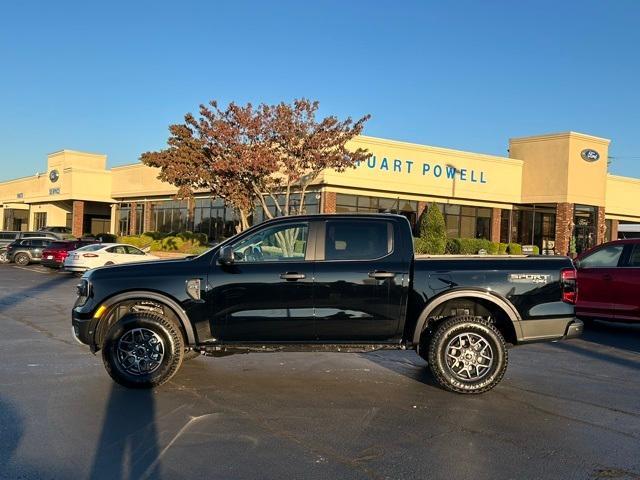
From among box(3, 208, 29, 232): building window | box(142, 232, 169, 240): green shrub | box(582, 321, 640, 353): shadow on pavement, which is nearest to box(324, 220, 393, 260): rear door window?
box(582, 321, 640, 353): shadow on pavement

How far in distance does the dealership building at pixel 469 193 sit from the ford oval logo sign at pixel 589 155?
6cm

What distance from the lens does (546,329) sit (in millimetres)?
6969

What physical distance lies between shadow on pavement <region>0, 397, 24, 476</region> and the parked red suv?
950 centimetres

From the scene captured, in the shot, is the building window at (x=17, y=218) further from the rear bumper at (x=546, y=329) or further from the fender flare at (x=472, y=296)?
the rear bumper at (x=546, y=329)

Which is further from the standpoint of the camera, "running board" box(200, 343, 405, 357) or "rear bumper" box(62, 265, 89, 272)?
"rear bumper" box(62, 265, 89, 272)

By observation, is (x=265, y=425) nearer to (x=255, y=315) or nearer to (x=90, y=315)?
(x=255, y=315)

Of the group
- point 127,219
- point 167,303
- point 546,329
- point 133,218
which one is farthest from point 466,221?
point 167,303

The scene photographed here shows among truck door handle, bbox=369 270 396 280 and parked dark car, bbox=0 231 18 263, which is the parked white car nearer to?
parked dark car, bbox=0 231 18 263

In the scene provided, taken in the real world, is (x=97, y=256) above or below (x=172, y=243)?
below

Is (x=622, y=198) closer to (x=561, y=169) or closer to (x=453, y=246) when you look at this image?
(x=561, y=169)

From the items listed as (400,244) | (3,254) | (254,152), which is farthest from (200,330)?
(3,254)

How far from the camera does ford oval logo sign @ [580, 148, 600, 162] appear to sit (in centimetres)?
3575

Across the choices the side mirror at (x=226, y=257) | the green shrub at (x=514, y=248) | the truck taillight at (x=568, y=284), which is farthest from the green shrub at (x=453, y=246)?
the side mirror at (x=226, y=257)

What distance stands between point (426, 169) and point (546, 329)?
2652 cm
